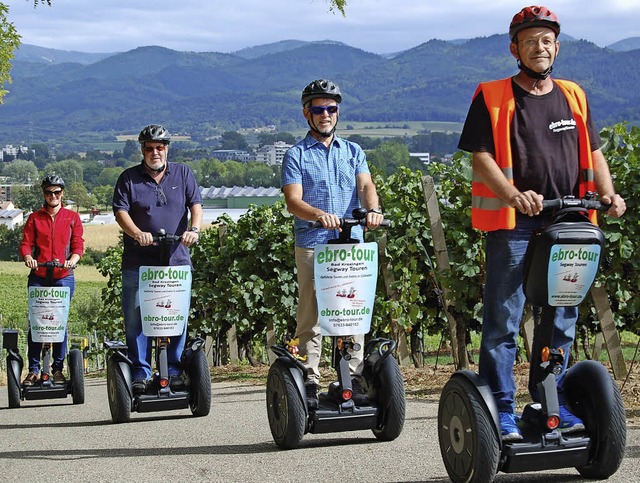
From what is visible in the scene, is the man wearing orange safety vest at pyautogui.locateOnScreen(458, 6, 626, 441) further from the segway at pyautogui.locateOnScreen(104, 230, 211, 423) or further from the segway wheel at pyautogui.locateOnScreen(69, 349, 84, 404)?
the segway wheel at pyautogui.locateOnScreen(69, 349, 84, 404)

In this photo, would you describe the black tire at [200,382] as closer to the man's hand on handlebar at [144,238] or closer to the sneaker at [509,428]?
the man's hand on handlebar at [144,238]

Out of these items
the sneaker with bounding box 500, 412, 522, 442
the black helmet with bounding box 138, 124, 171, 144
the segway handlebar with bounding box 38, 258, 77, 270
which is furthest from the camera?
the segway handlebar with bounding box 38, 258, 77, 270

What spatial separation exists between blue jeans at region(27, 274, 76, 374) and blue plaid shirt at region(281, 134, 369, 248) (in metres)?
4.37

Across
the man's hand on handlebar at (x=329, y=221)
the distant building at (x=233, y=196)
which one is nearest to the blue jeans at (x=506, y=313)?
the man's hand on handlebar at (x=329, y=221)

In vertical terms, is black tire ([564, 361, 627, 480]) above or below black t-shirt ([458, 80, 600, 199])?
below

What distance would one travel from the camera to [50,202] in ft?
33.8

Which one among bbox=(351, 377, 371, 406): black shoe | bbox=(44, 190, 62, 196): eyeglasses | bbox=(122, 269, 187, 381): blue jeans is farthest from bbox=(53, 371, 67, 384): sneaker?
bbox=(351, 377, 371, 406): black shoe

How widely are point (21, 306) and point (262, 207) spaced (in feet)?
165

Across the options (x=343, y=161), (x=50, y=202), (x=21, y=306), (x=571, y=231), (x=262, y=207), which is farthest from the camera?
(x=21, y=306)

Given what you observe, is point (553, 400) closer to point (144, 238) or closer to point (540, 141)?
point (540, 141)

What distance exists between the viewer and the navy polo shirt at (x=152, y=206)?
26.3 feet

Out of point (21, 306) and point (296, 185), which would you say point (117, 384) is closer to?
point (296, 185)

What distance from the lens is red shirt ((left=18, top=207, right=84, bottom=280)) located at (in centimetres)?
1025

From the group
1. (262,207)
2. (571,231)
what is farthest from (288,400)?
(262,207)
